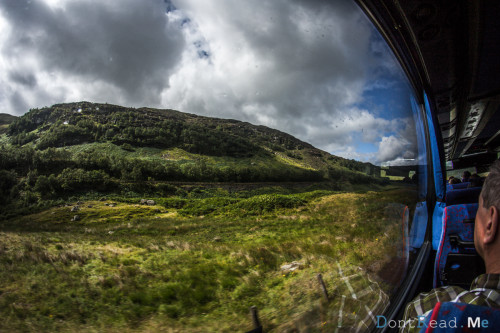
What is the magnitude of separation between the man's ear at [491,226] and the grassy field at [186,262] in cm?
63

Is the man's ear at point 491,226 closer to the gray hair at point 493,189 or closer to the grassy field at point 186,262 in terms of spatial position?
the gray hair at point 493,189

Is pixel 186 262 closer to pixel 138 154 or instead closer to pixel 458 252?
pixel 138 154

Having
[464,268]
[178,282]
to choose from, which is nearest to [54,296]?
[178,282]

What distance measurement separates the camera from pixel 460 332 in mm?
419

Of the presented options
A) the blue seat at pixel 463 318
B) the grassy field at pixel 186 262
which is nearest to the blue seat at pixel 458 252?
the grassy field at pixel 186 262

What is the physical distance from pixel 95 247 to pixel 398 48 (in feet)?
8.19

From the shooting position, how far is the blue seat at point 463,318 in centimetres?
40

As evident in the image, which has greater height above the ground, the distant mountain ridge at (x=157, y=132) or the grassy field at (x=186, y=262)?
the distant mountain ridge at (x=157, y=132)

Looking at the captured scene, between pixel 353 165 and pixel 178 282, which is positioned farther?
pixel 353 165

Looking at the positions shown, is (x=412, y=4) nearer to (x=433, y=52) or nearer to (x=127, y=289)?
(x=433, y=52)

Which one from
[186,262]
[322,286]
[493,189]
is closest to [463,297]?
[493,189]

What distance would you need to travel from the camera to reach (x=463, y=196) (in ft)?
8.77

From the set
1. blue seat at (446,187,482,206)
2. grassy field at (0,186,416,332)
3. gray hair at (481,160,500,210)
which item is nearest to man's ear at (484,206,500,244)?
gray hair at (481,160,500,210)

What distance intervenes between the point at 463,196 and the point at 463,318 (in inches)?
127
